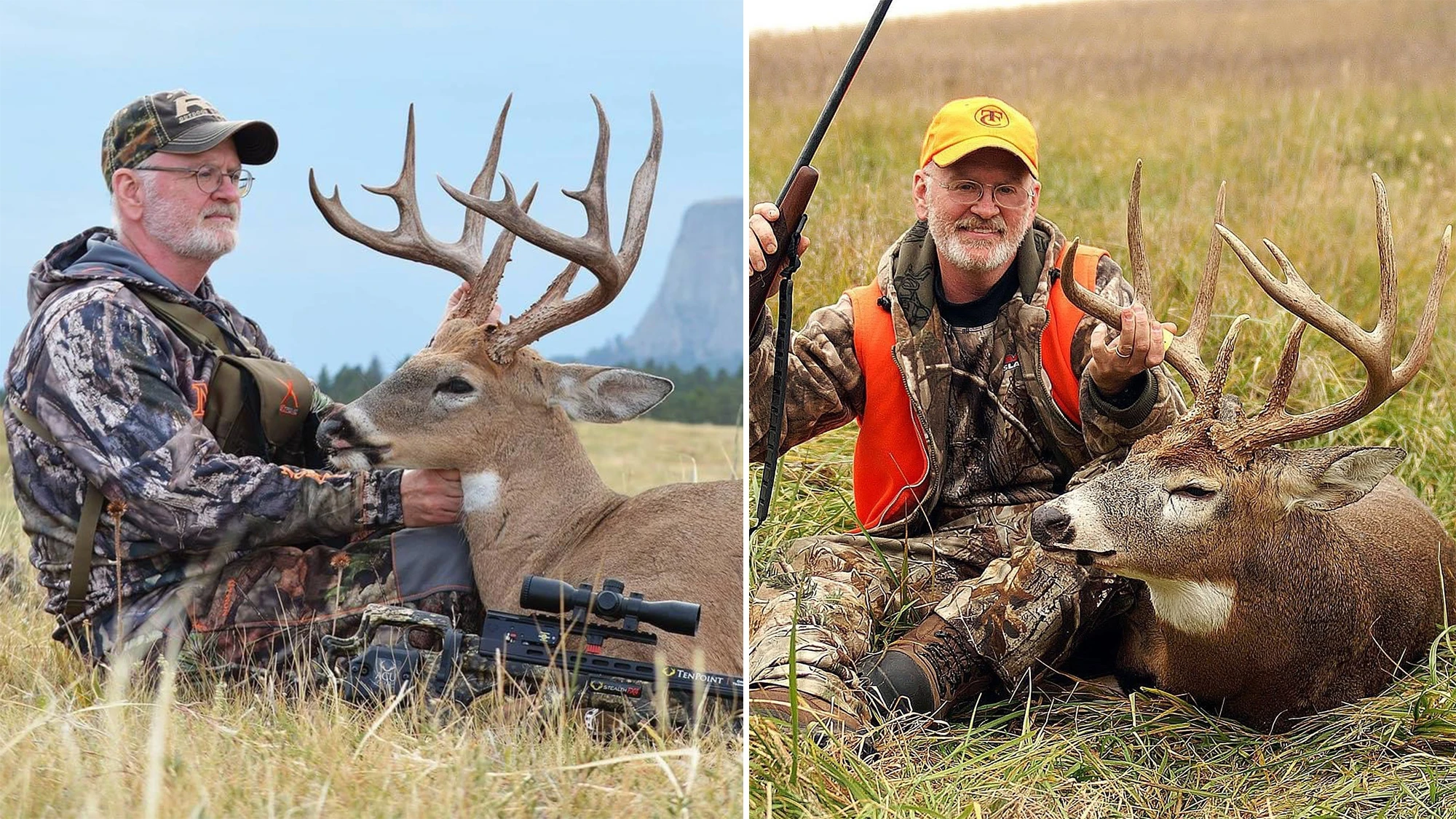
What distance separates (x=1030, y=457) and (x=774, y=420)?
1.38 metres

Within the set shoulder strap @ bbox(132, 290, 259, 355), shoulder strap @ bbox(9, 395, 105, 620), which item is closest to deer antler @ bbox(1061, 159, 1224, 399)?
shoulder strap @ bbox(132, 290, 259, 355)

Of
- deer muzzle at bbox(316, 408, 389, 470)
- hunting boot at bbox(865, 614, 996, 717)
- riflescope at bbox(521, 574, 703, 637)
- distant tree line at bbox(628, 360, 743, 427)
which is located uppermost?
deer muzzle at bbox(316, 408, 389, 470)

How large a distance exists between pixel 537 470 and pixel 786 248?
4.00ft

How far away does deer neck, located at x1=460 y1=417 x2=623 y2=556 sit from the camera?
4555 millimetres

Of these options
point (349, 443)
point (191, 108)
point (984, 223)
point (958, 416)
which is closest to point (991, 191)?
point (984, 223)

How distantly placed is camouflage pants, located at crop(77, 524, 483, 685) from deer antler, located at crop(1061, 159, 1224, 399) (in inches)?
83.8

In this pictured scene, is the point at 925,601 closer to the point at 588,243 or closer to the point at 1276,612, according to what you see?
the point at 1276,612

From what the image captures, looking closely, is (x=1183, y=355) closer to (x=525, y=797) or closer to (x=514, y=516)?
(x=514, y=516)

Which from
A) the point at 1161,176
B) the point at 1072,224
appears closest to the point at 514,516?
the point at 1072,224

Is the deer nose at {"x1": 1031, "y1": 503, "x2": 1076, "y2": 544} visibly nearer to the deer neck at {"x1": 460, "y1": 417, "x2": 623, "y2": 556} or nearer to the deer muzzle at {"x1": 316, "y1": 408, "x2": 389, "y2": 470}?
the deer neck at {"x1": 460, "y1": 417, "x2": 623, "y2": 556}

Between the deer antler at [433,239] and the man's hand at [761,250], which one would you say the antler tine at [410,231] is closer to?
the deer antler at [433,239]

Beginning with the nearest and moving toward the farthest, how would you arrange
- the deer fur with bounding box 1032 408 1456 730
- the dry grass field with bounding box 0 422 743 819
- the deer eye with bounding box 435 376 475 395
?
the dry grass field with bounding box 0 422 743 819 → the deer fur with bounding box 1032 408 1456 730 → the deer eye with bounding box 435 376 475 395

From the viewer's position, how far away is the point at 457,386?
4.52 m

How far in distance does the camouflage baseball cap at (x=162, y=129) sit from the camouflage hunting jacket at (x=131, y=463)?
12.3 inches
